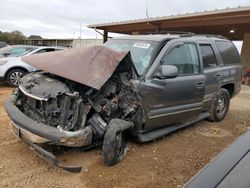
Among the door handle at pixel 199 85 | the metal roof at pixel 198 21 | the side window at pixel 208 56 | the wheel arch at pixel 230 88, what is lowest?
the wheel arch at pixel 230 88

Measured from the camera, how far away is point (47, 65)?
154 inches

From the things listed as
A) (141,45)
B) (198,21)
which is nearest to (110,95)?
(141,45)

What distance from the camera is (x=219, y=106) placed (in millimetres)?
6273

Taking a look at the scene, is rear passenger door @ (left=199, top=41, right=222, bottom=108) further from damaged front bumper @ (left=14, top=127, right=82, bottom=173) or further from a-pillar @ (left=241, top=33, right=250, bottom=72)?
a-pillar @ (left=241, top=33, right=250, bottom=72)

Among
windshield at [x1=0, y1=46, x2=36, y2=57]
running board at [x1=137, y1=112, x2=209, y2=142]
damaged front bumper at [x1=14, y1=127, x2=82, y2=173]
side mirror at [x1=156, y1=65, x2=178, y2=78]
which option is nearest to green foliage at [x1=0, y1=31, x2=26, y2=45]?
windshield at [x1=0, y1=46, x2=36, y2=57]

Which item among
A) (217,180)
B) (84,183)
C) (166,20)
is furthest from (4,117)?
(166,20)

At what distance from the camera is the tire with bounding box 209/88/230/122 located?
6020 millimetres

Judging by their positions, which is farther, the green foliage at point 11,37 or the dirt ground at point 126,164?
the green foliage at point 11,37

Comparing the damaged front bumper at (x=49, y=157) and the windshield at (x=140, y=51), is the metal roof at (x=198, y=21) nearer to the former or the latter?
the windshield at (x=140, y=51)

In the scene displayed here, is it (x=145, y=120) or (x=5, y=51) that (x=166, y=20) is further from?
(x=145, y=120)

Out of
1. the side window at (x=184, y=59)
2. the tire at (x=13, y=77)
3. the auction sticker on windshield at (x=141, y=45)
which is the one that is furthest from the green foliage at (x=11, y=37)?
the side window at (x=184, y=59)

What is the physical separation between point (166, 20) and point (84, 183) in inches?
489

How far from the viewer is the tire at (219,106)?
6.02m

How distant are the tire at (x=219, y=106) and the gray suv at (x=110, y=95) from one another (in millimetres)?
806
